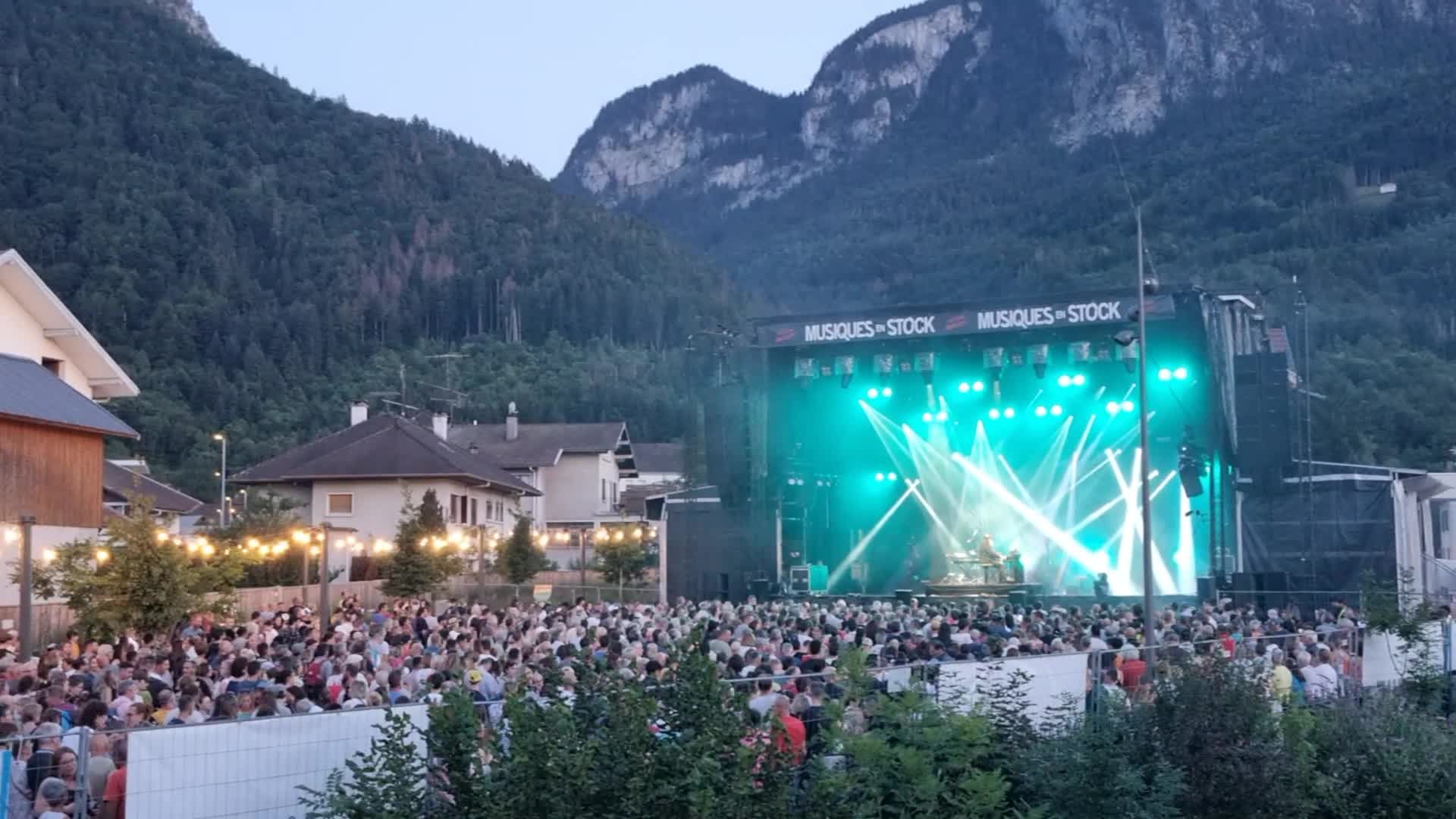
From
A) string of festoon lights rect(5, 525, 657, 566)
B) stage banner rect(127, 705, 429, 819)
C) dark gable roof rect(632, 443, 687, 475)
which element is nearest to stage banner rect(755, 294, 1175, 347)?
string of festoon lights rect(5, 525, 657, 566)

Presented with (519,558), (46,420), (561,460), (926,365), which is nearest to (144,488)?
(519,558)

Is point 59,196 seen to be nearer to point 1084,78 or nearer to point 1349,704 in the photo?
point 1084,78

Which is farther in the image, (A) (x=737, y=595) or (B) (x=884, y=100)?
(B) (x=884, y=100)

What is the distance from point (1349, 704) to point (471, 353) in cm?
8260

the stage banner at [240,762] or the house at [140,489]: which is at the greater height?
the house at [140,489]

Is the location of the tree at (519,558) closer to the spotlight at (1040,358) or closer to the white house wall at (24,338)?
the white house wall at (24,338)

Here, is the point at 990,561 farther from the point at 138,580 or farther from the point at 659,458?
the point at 659,458

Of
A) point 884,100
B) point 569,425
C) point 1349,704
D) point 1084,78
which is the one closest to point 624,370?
point 569,425

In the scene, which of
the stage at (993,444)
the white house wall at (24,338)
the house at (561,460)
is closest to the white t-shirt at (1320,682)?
the stage at (993,444)

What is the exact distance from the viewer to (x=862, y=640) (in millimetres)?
16062

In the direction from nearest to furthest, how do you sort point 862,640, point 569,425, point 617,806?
point 617,806
point 862,640
point 569,425

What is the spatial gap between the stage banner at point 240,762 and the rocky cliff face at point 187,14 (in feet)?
379

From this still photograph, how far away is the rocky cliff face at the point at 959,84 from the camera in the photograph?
111 metres

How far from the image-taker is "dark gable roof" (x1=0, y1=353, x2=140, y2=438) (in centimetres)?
2453
